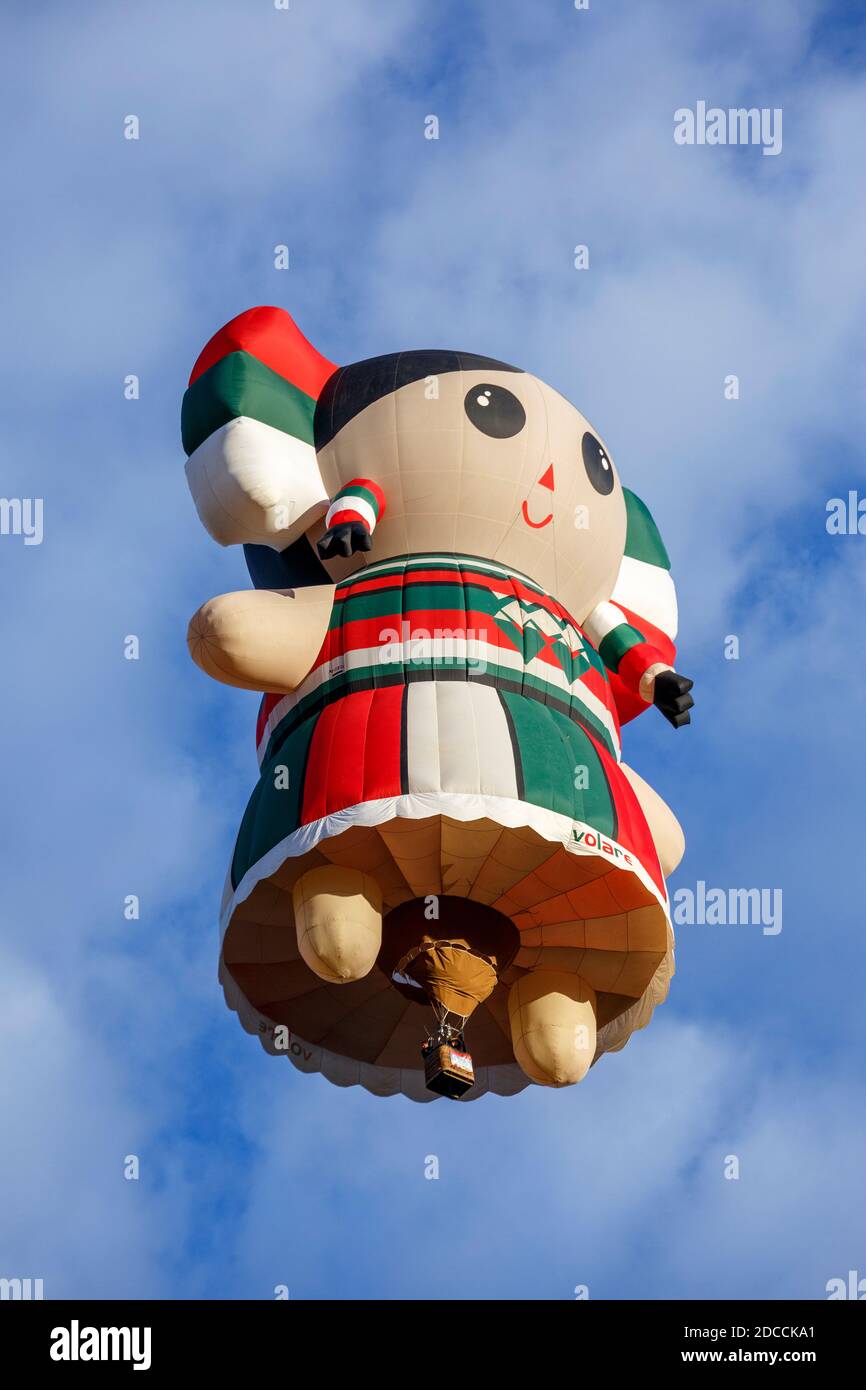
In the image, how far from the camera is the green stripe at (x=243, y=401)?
15.2 meters

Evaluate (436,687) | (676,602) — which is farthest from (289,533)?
(676,602)

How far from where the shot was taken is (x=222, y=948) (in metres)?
14.6

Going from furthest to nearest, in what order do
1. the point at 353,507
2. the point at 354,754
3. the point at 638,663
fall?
the point at 638,663 < the point at 353,507 < the point at 354,754

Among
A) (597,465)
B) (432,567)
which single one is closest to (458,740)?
(432,567)

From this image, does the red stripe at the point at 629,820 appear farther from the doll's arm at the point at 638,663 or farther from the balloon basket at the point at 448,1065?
the balloon basket at the point at 448,1065

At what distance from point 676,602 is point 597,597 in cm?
100

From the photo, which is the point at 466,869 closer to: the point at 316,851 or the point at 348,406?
the point at 316,851

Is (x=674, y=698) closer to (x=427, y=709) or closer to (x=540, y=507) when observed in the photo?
(x=540, y=507)

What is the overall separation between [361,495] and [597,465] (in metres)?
1.72

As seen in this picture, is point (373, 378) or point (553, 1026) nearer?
point (553, 1026)

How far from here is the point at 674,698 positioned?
15281mm

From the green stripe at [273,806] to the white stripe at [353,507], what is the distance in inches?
46.5

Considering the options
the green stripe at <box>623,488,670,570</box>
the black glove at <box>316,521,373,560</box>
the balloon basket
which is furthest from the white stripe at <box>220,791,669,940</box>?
the green stripe at <box>623,488,670,570</box>

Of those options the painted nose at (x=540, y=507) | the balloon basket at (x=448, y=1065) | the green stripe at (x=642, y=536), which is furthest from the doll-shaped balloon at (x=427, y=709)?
the green stripe at (x=642, y=536)
